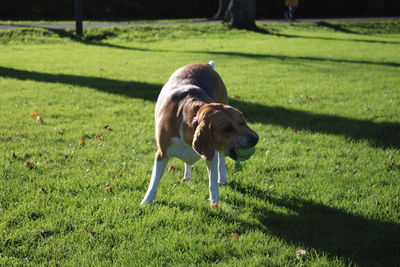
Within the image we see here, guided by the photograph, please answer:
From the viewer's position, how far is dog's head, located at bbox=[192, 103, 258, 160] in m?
3.66

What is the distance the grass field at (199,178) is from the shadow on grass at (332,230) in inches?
0.6

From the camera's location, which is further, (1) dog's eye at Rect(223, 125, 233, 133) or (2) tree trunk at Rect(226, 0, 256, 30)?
(2) tree trunk at Rect(226, 0, 256, 30)

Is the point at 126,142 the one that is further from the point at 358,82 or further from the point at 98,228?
the point at 358,82

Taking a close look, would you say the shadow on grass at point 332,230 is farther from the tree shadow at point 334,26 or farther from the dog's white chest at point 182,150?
the tree shadow at point 334,26

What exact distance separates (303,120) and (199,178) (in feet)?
10.3

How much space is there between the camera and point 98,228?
3988 mm

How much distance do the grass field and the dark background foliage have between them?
65.3 feet

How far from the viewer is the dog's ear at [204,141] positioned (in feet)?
12.2

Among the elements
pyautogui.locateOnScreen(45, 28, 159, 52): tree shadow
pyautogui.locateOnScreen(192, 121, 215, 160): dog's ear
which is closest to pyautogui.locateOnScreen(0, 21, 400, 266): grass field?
pyautogui.locateOnScreen(192, 121, 215, 160): dog's ear

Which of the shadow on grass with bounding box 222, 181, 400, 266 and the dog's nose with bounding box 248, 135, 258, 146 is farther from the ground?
the dog's nose with bounding box 248, 135, 258, 146

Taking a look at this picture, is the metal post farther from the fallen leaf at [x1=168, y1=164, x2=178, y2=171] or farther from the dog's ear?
the dog's ear

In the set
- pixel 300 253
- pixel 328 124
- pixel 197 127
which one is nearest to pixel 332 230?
pixel 300 253

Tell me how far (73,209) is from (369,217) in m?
2.99

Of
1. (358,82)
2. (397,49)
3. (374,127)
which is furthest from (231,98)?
(397,49)
